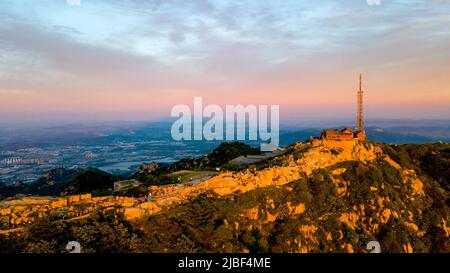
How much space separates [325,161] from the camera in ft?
96.4

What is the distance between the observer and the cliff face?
1730cm

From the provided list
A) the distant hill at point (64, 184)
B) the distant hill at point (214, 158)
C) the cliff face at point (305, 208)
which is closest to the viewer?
the cliff face at point (305, 208)

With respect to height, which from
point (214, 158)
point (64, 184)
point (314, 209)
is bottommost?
point (64, 184)

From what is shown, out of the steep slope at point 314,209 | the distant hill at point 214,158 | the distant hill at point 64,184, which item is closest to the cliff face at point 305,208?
the steep slope at point 314,209

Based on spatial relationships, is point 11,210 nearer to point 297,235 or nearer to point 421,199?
point 297,235

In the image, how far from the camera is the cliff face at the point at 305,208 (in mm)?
17297

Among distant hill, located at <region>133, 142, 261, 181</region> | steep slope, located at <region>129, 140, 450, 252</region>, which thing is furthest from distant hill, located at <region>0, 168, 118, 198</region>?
steep slope, located at <region>129, 140, 450, 252</region>

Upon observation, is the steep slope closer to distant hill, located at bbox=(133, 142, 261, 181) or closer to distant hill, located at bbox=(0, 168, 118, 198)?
distant hill, located at bbox=(133, 142, 261, 181)

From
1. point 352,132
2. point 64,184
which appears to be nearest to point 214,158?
point 352,132

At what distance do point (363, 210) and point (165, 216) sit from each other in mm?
17453

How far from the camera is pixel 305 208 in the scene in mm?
24109

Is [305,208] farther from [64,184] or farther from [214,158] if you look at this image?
[64,184]

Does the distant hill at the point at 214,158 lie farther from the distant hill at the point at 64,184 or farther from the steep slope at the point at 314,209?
the steep slope at the point at 314,209
